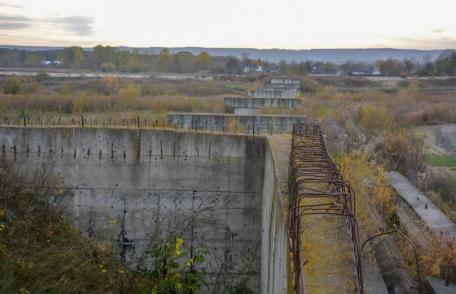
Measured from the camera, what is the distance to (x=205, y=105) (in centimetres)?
2388

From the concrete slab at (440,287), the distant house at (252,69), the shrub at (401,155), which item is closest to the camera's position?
the concrete slab at (440,287)

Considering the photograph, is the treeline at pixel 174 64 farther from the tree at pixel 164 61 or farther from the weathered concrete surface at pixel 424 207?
the weathered concrete surface at pixel 424 207

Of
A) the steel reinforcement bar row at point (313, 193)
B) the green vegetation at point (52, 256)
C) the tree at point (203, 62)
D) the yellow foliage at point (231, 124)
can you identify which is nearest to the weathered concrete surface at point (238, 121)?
the yellow foliage at point (231, 124)

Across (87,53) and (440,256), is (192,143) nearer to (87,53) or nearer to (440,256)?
(440,256)

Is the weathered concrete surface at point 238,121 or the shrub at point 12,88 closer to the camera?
the weathered concrete surface at point 238,121

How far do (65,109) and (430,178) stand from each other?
1853cm

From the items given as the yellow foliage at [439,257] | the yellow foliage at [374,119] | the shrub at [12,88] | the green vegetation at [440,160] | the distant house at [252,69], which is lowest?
the green vegetation at [440,160]

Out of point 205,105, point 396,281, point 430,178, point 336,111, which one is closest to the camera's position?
point 396,281

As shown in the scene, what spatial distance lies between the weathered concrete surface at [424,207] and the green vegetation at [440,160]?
15.7 ft

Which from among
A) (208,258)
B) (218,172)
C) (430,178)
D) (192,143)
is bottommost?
(208,258)

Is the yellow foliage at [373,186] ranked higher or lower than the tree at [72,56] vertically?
lower

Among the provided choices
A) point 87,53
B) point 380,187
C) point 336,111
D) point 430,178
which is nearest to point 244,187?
point 380,187

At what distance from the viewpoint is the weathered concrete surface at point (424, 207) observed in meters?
9.01

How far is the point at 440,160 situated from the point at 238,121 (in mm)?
8667
